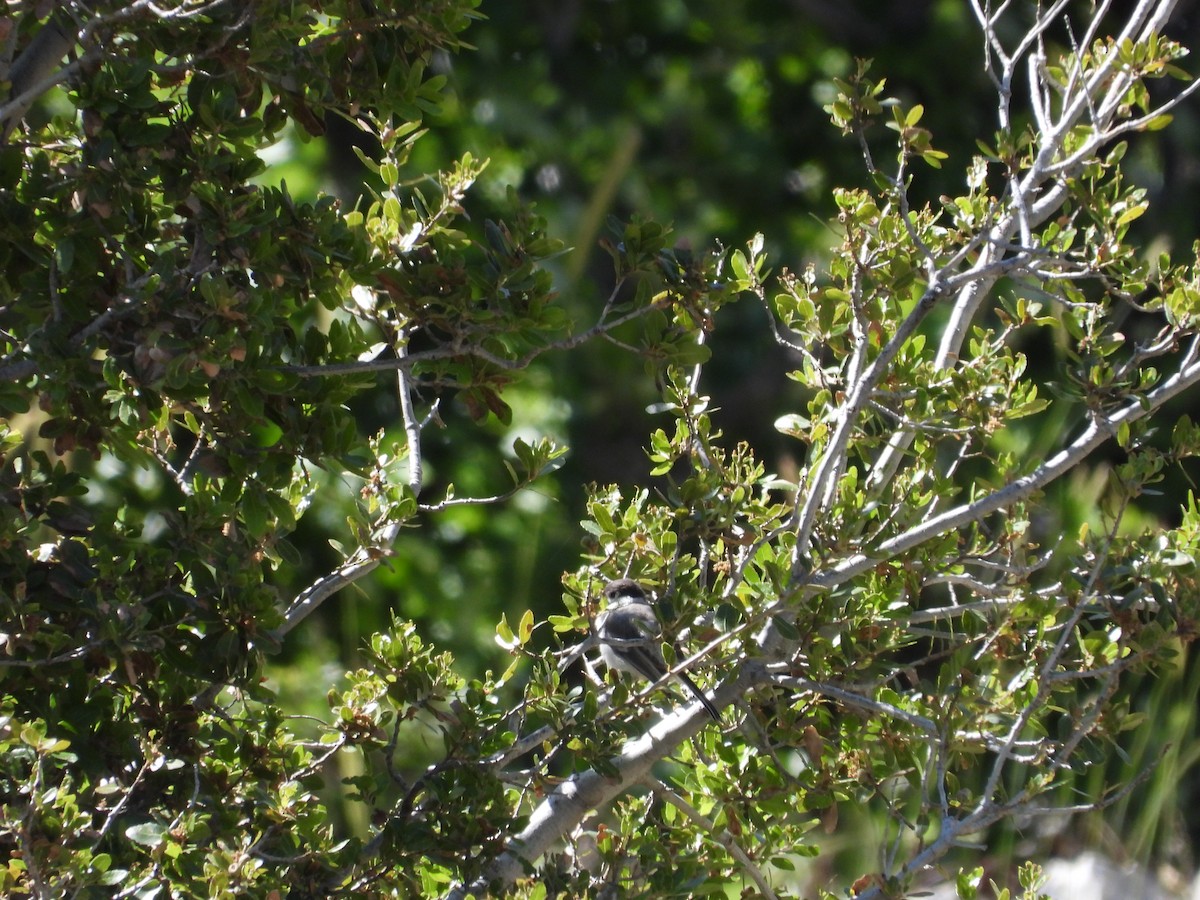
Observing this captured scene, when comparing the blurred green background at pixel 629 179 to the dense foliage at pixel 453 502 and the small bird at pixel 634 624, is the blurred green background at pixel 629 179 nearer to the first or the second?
the small bird at pixel 634 624

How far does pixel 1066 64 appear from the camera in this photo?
219cm

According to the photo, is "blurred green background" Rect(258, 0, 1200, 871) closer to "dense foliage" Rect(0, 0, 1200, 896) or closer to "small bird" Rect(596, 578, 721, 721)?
"small bird" Rect(596, 578, 721, 721)

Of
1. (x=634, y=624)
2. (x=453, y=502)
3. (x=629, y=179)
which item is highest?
(x=453, y=502)

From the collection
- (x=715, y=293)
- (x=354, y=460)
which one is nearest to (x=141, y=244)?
(x=354, y=460)

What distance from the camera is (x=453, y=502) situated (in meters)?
2.09

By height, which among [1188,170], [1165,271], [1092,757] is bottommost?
[1188,170]

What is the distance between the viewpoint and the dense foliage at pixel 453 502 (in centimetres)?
179

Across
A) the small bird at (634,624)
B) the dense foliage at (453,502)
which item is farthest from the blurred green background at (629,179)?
the dense foliage at (453,502)

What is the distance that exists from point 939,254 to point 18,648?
1.46m

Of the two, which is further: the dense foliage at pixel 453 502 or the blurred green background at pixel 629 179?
the blurred green background at pixel 629 179

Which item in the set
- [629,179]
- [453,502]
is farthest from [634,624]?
[629,179]

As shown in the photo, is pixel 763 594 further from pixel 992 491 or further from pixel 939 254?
pixel 939 254

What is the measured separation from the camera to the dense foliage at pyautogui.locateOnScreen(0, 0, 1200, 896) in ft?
5.88

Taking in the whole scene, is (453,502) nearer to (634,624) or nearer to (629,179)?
(634,624)
